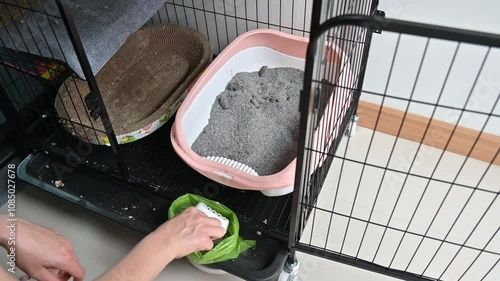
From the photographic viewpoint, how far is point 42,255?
891 millimetres

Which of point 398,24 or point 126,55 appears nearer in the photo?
point 398,24

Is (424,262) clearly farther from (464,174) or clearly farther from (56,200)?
(56,200)

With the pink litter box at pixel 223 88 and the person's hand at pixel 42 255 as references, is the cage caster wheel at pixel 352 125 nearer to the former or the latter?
the pink litter box at pixel 223 88

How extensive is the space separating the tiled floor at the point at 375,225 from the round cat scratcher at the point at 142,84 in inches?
11.1

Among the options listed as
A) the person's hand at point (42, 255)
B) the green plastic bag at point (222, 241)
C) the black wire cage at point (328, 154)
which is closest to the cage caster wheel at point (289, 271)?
the black wire cage at point (328, 154)

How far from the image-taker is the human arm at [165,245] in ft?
2.73

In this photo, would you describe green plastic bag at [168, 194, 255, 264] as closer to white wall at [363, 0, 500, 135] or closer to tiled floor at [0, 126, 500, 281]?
tiled floor at [0, 126, 500, 281]

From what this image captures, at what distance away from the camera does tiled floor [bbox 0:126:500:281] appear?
1.28 meters

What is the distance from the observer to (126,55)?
5.47ft

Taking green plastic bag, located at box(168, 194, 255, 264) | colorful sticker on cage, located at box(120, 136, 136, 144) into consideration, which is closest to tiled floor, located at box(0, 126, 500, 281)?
green plastic bag, located at box(168, 194, 255, 264)

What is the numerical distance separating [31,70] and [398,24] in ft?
3.84

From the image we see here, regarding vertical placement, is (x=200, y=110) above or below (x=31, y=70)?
below

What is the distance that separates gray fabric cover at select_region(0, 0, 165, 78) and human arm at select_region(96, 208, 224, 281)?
0.44 meters

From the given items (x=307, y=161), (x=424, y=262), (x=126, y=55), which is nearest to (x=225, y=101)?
(x=126, y=55)
